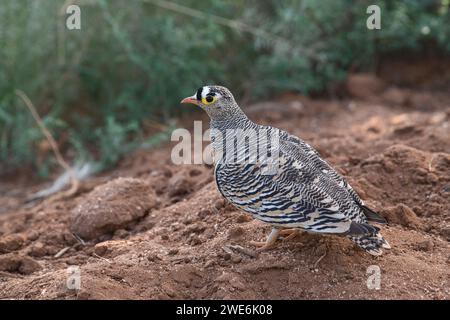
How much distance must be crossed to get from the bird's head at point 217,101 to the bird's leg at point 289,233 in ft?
3.33

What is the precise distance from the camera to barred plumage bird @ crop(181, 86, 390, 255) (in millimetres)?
4465

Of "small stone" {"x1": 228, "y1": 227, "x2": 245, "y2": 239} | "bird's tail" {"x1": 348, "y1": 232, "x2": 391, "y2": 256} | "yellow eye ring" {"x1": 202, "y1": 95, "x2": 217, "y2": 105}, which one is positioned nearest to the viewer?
"bird's tail" {"x1": 348, "y1": 232, "x2": 391, "y2": 256}

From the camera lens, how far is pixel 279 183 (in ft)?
15.2

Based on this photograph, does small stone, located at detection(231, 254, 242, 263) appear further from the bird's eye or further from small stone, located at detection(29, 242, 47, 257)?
small stone, located at detection(29, 242, 47, 257)

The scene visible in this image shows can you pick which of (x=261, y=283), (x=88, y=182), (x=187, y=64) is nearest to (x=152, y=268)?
(x=261, y=283)

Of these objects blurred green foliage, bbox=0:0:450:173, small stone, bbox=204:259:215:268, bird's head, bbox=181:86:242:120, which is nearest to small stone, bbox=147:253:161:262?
small stone, bbox=204:259:215:268

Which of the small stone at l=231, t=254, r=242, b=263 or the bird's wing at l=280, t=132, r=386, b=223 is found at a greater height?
the bird's wing at l=280, t=132, r=386, b=223

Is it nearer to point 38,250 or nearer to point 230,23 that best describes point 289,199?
point 38,250

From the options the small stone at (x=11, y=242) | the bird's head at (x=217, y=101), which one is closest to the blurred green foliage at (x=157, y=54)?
the small stone at (x=11, y=242)

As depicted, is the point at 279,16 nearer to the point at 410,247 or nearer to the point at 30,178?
the point at 30,178

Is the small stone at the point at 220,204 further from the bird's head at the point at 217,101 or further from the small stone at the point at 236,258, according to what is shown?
the small stone at the point at 236,258

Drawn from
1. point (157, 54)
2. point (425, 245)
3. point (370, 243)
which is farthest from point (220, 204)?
point (157, 54)

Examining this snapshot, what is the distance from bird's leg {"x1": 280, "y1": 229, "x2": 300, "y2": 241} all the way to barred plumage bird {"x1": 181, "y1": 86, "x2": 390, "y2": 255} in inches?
0.6

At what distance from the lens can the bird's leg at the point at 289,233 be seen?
4.98 m
